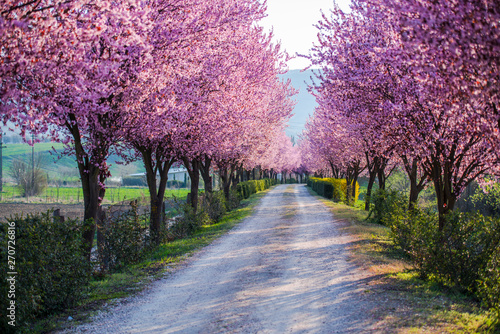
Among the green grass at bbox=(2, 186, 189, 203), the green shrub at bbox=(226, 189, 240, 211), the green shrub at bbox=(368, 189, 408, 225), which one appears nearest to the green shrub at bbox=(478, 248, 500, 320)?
the green shrub at bbox=(368, 189, 408, 225)

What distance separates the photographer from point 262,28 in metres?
19.3

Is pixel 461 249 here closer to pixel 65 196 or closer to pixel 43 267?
pixel 43 267

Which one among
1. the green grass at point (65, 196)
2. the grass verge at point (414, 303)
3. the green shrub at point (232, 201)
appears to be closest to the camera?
the grass verge at point (414, 303)

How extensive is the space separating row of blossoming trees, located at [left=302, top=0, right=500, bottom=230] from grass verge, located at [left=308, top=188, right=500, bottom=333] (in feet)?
5.00

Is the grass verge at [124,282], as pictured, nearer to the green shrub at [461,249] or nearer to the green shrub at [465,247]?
the green shrub at [461,249]

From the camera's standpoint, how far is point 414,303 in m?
6.25

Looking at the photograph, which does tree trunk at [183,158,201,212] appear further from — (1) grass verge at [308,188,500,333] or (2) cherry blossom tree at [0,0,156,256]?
(2) cherry blossom tree at [0,0,156,256]

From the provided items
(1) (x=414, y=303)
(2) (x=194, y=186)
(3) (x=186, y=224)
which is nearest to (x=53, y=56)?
(1) (x=414, y=303)

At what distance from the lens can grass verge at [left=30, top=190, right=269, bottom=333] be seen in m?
5.62

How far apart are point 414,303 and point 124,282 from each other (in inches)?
208

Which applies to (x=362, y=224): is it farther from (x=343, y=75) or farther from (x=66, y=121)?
(x=66, y=121)

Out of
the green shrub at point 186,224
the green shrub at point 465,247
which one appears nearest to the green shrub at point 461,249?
the green shrub at point 465,247

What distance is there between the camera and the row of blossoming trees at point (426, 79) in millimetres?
3941

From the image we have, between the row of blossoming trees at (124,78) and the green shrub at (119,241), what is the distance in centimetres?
58
